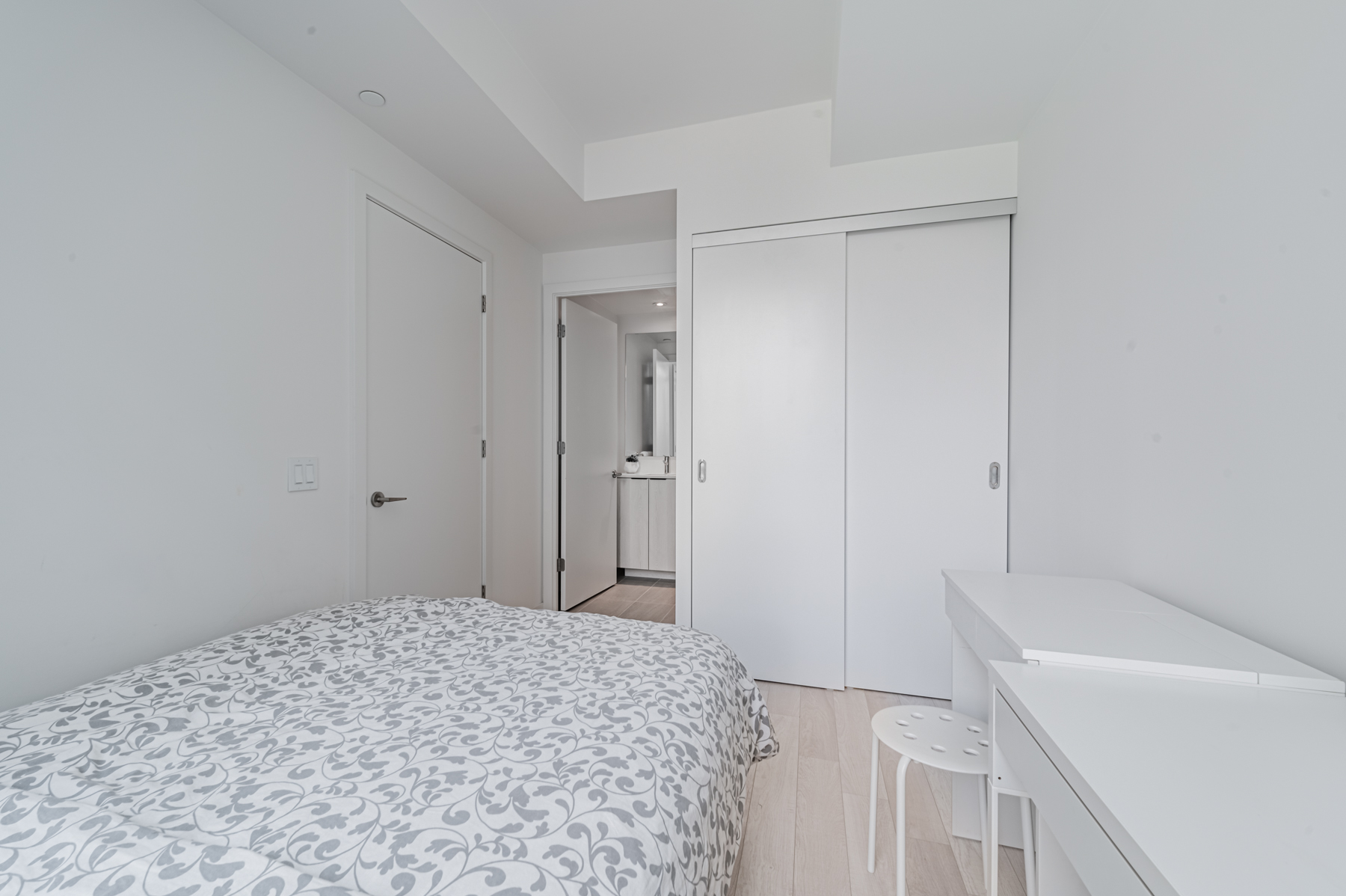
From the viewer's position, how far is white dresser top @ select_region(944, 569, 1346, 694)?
86cm

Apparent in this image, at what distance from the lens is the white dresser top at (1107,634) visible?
86 centimetres

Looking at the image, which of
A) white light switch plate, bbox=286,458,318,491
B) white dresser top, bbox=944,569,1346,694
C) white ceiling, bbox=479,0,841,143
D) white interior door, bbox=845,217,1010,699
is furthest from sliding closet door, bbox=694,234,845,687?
white light switch plate, bbox=286,458,318,491

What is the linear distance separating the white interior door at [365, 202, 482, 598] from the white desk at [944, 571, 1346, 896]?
213 cm

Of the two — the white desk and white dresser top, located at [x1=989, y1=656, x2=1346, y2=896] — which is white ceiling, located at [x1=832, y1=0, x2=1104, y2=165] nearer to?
the white desk

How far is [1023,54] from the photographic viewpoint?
1808mm

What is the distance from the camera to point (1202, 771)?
62cm

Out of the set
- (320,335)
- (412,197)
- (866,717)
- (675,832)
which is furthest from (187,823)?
(412,197)

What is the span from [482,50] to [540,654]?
2.12 metres

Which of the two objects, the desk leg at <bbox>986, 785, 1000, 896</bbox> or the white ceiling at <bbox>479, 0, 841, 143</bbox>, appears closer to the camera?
the desk leg at <bbox>986, 785, 1000, 896</bbox>

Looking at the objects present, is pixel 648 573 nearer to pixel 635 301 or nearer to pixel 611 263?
pixel 635 301

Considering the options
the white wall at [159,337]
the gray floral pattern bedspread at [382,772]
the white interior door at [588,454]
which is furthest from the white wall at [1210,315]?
the white interior door at [588,454]

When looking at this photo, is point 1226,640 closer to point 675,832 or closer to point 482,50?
point 675,832

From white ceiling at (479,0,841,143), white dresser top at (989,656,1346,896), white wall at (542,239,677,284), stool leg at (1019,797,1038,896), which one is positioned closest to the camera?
white dresser top at (989,656,1346,896)

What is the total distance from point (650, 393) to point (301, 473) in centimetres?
305
